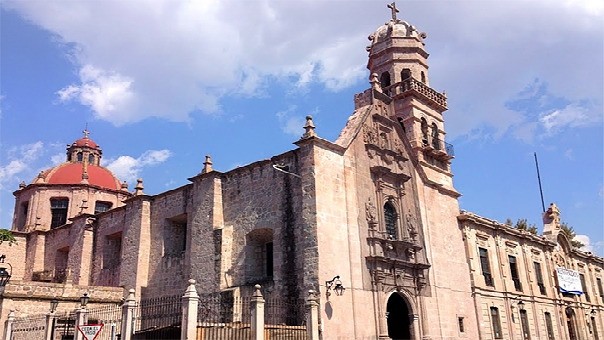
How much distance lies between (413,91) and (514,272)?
38.1 ft

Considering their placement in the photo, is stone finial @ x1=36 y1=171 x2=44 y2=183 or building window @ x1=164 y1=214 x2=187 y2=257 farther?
stone finial @ x1=36 y1=171 x2=44 y2=183

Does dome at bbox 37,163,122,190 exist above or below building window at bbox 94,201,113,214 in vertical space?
above

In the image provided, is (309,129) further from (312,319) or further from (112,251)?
(112,251)

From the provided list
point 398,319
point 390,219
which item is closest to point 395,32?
point 390,219

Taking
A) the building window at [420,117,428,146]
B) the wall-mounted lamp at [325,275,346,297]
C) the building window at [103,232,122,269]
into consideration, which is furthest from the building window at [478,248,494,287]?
the building window at [103,232,122,269]

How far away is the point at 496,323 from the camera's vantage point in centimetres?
2748

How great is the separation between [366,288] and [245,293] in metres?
4.44

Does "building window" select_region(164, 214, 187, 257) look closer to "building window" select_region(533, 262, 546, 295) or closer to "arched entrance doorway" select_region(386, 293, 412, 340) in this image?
"arched entrance doorway" select_region(386, 293, 412, 340)

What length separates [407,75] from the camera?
29641 mm

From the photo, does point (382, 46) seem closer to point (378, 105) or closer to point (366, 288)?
point (378, 105)

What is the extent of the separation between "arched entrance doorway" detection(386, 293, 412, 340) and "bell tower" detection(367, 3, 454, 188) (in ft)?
26.1

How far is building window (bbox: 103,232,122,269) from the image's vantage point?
1061 inches

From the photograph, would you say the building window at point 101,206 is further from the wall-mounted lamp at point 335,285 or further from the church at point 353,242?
the wall-mounted lamp at point 335,285

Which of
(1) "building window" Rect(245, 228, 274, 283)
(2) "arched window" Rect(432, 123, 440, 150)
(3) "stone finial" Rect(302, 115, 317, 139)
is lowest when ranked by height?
(1) "building window" Rect(245, 228, 274, 283)
